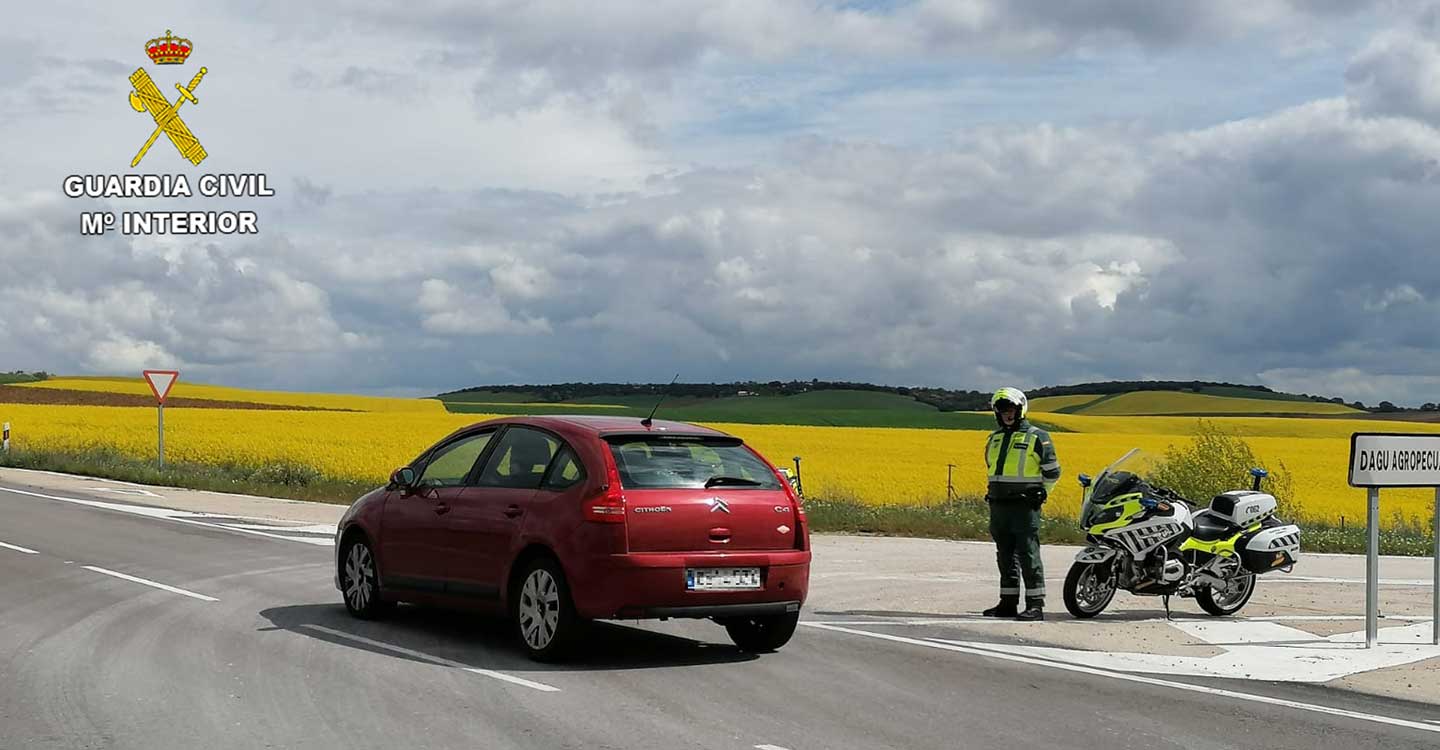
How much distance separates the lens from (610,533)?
9.66 m

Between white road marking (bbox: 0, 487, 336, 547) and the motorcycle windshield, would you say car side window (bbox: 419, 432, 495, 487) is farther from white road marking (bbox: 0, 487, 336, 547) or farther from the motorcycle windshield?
white road marking (bbox: 0, 487, 336, 547)

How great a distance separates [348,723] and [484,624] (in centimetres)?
412

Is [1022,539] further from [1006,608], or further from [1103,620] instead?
[1103,620]

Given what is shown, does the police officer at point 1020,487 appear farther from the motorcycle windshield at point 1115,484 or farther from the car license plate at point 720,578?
the car license plate at point 720,578

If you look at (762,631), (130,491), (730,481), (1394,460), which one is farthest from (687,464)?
(130,491)

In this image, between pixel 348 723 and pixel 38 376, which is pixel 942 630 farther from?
pixel 38 376

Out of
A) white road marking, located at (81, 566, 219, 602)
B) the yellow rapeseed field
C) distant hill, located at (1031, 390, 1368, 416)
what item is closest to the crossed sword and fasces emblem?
the yellow rapeseed field

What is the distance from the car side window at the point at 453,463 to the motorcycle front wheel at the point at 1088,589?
4865 millimetres

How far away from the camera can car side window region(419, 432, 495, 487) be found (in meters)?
11.2

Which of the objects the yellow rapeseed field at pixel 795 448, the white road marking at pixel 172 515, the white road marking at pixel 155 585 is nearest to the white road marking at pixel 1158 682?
the white road marking at pixel 155 585

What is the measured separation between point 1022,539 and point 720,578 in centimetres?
356

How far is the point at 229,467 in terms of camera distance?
3462 cm

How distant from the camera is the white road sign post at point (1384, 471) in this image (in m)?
11.1

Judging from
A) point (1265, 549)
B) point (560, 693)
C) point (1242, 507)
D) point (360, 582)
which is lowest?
point (560, 693)
